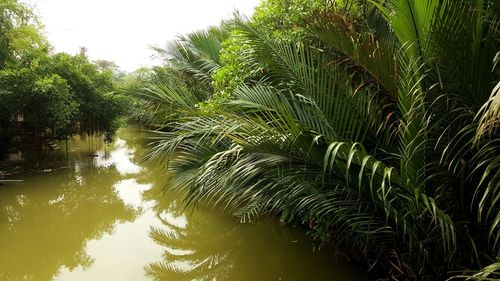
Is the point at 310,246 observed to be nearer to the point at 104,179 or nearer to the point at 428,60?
the point at 428,60

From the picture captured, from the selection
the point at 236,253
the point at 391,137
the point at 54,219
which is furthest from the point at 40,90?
the point at 391,137

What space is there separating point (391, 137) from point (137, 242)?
12.4ft

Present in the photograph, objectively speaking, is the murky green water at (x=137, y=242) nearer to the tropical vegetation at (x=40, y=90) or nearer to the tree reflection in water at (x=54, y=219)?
the tree reflection in water at (x=54, y=219)

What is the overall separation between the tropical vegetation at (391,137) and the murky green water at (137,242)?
128cm

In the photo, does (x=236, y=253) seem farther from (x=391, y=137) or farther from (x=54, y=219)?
(x=54, y=219)

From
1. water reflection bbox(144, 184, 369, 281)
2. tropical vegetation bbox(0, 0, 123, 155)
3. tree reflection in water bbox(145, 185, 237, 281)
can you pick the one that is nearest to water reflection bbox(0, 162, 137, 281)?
tree reflection in water bbox(145, 185, 237, 281)

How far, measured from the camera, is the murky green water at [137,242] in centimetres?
409

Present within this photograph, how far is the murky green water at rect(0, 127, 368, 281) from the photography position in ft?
13.4

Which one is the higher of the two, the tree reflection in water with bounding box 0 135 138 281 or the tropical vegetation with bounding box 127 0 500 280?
the tropical vegetation with bounding box 127 0 500 280

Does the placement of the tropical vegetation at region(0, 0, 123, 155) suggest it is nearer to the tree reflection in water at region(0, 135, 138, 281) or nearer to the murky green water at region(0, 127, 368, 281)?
the tree reflection in water at region(0, 135, 138, 281)

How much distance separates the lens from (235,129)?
8.19ft

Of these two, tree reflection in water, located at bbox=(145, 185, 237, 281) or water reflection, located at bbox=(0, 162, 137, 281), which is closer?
tree reflection in water, located at bbox=(145, 185, 237, 281)

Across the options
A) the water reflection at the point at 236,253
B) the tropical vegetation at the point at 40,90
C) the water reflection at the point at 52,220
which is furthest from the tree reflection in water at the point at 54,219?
the tropical vegetation at the point at 40,90

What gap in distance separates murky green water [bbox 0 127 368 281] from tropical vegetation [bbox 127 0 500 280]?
1275mm
